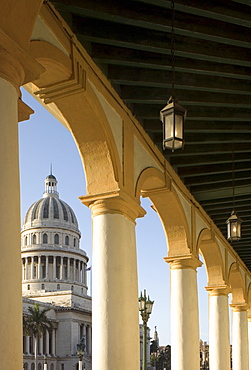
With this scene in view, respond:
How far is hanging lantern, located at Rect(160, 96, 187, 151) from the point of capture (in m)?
6.84

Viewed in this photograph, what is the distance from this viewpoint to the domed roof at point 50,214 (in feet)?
335

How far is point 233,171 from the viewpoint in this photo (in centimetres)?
1327

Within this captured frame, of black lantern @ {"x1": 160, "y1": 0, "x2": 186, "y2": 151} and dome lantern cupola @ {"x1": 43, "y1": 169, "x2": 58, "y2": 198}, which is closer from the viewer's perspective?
black lantern @ {"x1": 160, "y1": 0, "x2": 186, "y2": 151}

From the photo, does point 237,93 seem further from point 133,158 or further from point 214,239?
point 214,239

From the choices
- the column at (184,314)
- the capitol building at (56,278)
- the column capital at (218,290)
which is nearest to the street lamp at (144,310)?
the column capital at (218,290)

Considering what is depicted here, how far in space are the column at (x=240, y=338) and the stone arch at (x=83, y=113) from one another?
15.3 m

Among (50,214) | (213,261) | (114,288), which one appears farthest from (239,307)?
(50,214)

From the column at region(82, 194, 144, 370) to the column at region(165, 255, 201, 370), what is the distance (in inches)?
174

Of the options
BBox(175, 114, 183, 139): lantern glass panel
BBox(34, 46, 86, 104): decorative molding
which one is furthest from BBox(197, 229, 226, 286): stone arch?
BBox(175, 114, 183, 139): lantern glass panel

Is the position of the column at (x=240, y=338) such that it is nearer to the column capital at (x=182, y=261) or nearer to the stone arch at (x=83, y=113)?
the column capital at (x=182, y=261)

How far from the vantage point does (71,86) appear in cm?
844

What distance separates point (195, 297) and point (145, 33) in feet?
26.6

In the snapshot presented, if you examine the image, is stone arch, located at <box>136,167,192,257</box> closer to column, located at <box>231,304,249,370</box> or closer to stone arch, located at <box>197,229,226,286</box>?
stone arch, located at <box>197,229,226,286</box>

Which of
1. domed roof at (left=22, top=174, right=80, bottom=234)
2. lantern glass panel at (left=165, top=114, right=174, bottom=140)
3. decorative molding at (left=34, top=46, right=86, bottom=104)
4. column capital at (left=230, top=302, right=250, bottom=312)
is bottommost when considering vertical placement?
column capital at (left=230, top=302, right=250, bottom=312)
